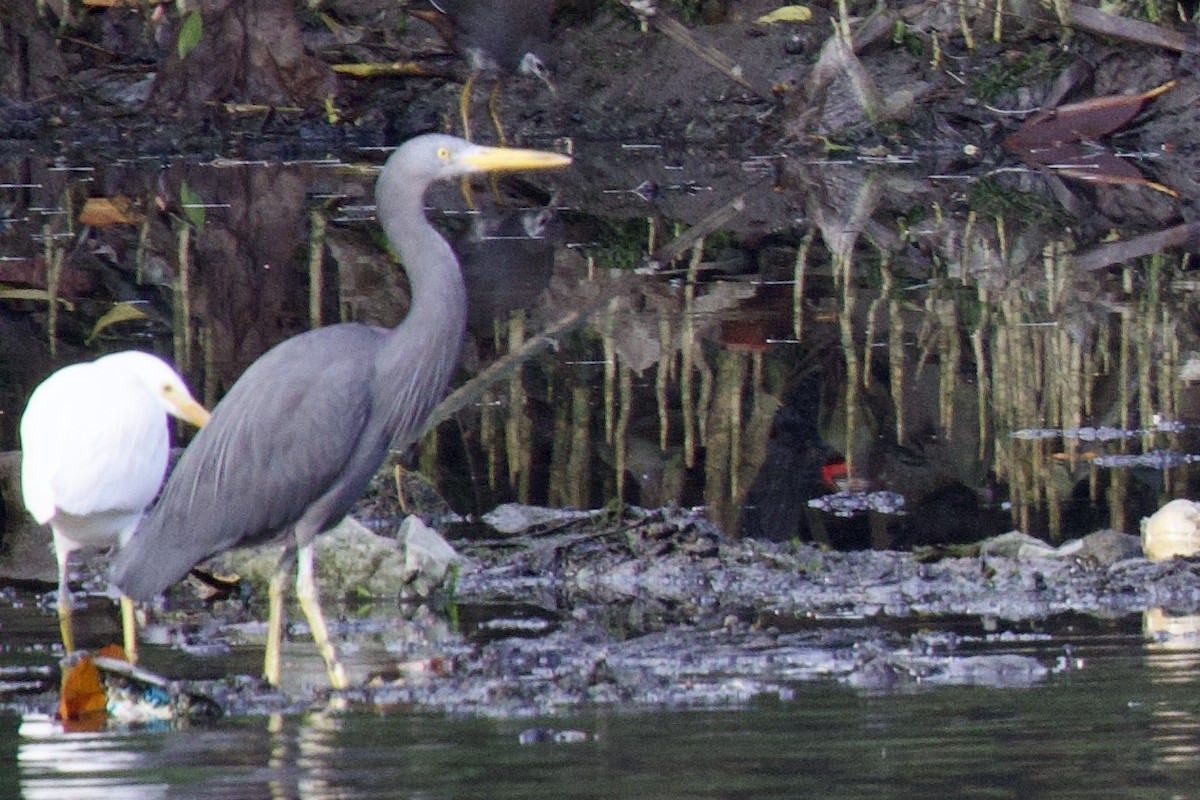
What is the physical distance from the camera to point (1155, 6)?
20672 mm

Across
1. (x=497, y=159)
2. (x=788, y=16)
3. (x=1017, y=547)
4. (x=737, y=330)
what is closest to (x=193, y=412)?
(x=497, y=159)

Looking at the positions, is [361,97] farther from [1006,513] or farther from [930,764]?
[930,764]

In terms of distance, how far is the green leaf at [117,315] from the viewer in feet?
38.7

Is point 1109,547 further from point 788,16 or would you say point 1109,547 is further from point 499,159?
point 788,16

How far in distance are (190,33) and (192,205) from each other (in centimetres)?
474

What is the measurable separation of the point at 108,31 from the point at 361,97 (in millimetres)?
3218

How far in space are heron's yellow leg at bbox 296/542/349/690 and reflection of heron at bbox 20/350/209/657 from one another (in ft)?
1.82

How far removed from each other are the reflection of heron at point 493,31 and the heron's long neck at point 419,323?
1434cm

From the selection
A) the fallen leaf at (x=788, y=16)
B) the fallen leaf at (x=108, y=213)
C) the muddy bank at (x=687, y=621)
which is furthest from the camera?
the fallen leaf at (x=788, y=16)

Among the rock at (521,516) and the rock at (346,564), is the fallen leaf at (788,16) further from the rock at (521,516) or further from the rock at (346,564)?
the rock at (346,564)

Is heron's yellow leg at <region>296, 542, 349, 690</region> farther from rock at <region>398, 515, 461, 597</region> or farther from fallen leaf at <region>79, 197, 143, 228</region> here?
fallen leaf at <region>79, 197, 143, 228</region>

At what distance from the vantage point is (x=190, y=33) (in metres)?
22.0

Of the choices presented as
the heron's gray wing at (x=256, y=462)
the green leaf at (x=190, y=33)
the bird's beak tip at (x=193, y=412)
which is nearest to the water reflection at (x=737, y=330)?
the bird's beak tip at (x=193, y=412)

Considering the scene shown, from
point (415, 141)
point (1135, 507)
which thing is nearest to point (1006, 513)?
point (1135, 507)
